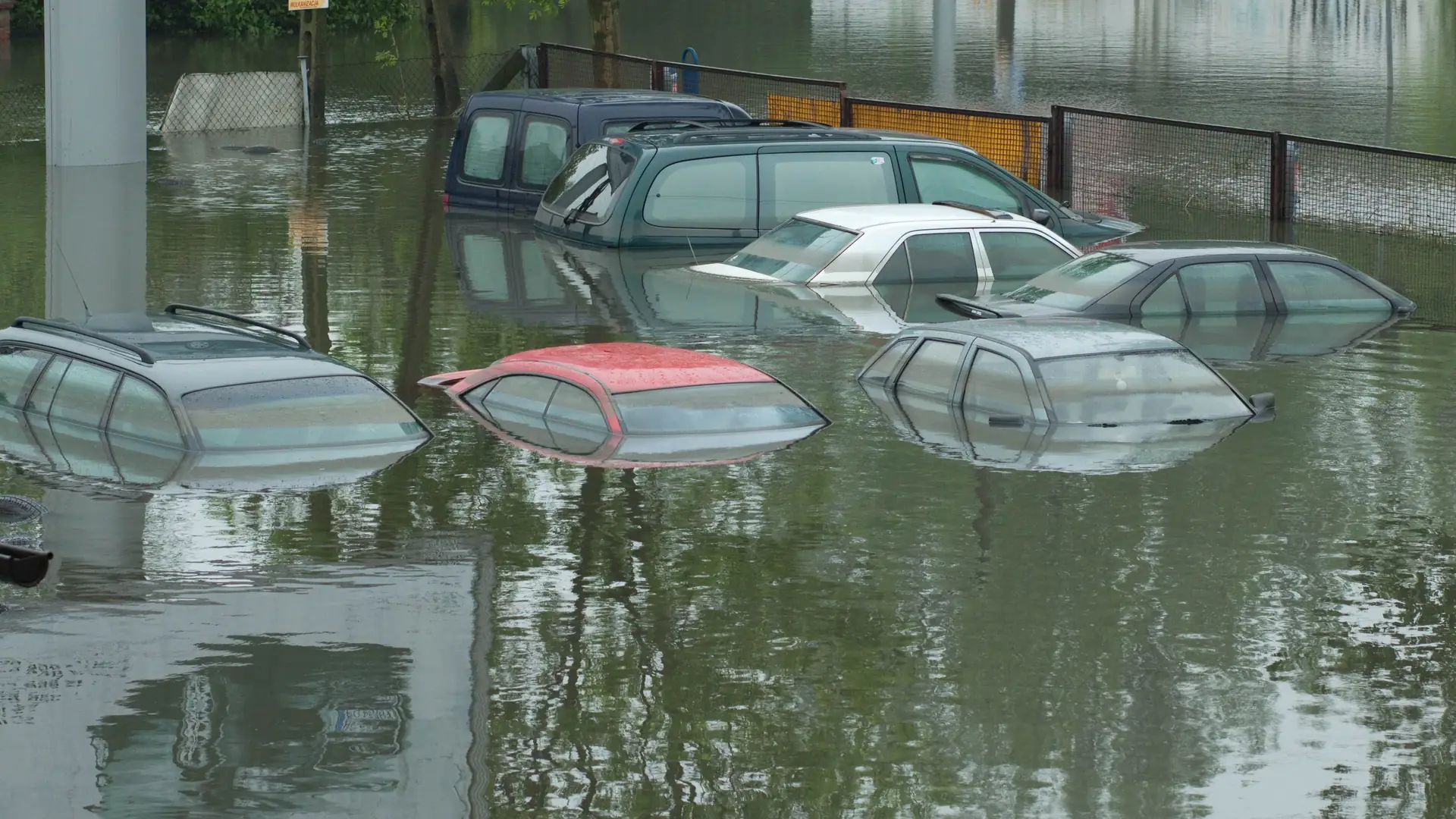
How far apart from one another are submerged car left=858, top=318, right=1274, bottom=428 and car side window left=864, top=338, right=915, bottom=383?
14.1 inches

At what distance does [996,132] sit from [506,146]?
737 centimetres

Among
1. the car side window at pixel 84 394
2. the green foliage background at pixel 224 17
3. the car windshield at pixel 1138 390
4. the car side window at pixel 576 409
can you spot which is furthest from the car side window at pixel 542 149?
the green foliage background at pixel 224 17

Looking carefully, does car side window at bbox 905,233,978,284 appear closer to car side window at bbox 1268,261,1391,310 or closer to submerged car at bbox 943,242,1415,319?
submerged car at bbox 943,242,1415,319

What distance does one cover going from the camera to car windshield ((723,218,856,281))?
22.0 metres

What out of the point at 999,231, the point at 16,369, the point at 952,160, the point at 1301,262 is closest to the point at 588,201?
the point at 952,160

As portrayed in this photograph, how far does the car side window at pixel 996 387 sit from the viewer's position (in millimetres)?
16359

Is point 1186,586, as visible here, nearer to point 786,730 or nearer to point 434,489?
point 786,730

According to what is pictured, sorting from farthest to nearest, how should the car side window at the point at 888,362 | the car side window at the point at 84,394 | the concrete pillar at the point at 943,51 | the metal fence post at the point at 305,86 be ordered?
1. the metal fence post at the point at 305,86
2. the concrete pillar at the point at 943,51
3. the car side window at the point at 888,362
4. the car side window at the point at 84,394

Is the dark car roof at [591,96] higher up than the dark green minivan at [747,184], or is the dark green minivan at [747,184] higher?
the dark car roof at [591,96]

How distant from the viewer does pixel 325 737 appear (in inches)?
386

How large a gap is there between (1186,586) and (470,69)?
1478 inches

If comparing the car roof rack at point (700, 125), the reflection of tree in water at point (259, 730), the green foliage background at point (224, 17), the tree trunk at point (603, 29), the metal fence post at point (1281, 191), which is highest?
the green foliage background at point (224, 17)

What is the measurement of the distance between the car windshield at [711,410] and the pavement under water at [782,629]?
38 centimetres

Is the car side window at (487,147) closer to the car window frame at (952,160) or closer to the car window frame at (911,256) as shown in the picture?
the car window frame at (952,160)
